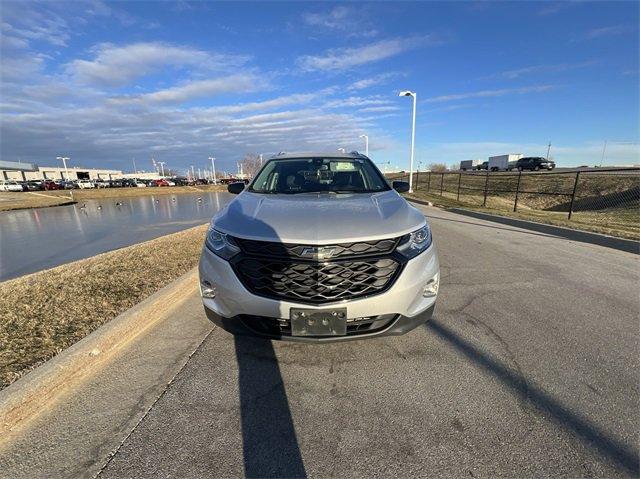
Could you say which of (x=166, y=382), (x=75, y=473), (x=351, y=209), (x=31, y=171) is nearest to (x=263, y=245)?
(x=351, y=209)

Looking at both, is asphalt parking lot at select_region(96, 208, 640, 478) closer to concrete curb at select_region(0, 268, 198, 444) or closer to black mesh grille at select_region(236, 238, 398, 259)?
concrete curb at select_region(0, 268, 198, 444)

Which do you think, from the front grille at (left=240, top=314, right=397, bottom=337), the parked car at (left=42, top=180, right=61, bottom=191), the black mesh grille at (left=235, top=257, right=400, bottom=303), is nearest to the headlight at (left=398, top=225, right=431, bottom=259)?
the black mesh grille at (left=235, top=257, right=400, bottom=303)

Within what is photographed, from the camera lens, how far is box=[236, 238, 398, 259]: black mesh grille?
2334 mm

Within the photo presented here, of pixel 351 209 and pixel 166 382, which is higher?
pixel 351 209

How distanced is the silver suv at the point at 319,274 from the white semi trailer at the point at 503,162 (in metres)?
55.0

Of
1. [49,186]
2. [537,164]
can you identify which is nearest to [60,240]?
[537,164]

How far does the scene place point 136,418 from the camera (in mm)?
2191

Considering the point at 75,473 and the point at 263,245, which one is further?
the point at 263,245

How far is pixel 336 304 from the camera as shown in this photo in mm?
2301

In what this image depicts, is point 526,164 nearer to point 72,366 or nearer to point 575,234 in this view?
point 575,234

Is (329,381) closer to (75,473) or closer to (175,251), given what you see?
(75,473)

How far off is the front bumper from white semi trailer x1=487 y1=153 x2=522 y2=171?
54989mm

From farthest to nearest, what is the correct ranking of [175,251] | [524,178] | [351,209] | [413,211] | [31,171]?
[31,171] → [524,178] → [175,251] → [413,211] → [351,209]

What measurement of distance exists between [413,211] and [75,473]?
2.94 meters
